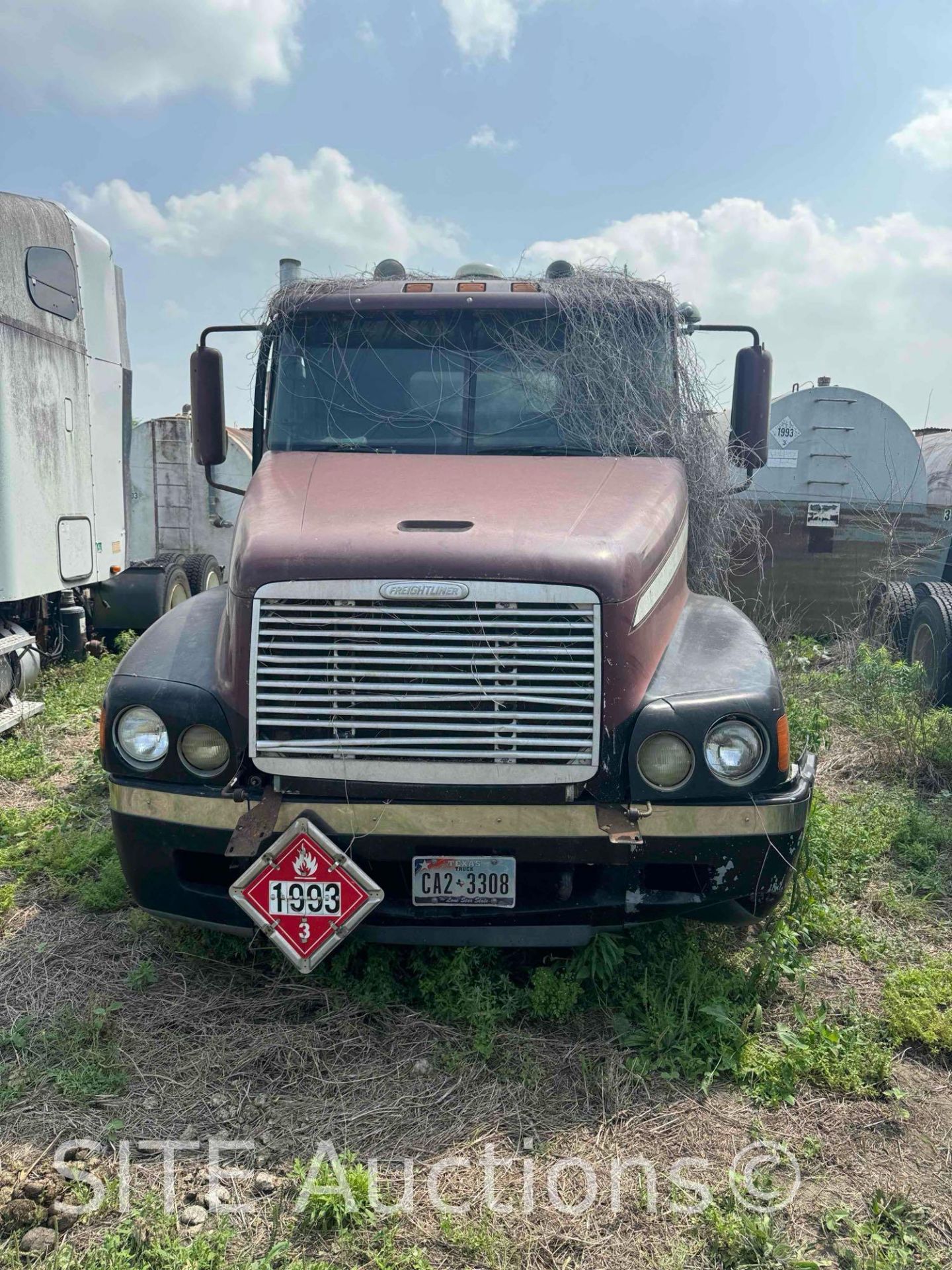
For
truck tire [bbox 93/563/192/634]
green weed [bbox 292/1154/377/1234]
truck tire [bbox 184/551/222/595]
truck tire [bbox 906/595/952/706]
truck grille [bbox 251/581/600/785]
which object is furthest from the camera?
truck tire [bbox 184/551/222/595]

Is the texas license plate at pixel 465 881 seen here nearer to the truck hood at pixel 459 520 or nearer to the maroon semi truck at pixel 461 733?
the maroon semi truck at pixel 461 733

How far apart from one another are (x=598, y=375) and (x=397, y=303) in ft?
3.26

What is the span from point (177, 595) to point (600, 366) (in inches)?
229

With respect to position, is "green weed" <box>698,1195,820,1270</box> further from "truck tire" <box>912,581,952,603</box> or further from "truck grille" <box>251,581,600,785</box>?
"truck tire" <box>912,581,952,603</box>

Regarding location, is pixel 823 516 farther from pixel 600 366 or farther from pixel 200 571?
pixel 600 366

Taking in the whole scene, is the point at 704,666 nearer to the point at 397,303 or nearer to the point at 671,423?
the point at 671,423

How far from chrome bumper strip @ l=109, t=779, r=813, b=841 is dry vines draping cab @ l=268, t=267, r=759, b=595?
1.88 meters

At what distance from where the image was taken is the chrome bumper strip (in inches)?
113

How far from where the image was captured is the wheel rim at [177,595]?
8711 millimetres

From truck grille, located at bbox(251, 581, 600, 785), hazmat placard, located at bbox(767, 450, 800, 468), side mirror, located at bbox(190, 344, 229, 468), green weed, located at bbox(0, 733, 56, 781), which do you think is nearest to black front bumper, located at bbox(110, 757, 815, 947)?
truck grille, located at bbox(251, 581, 600, 785)

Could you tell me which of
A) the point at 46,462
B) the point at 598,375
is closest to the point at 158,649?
the point at 598,375

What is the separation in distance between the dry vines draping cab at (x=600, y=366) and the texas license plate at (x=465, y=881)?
2.02 m

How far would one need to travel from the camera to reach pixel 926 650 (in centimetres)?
752

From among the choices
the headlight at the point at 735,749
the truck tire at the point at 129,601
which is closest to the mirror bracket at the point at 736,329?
the headlight at the point at 735,749
